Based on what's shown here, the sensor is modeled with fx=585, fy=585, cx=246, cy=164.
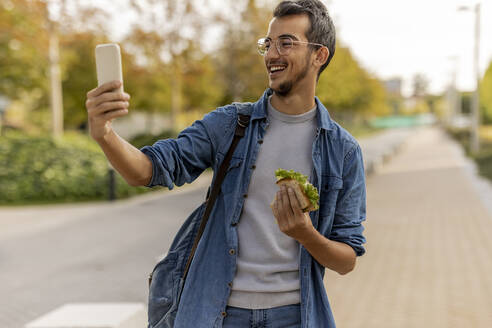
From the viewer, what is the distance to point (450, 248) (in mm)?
8289

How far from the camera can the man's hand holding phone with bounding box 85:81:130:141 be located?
1.46 m

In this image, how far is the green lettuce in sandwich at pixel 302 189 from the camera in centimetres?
168

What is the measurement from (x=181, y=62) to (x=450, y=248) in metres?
14.5

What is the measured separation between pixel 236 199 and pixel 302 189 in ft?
1.05

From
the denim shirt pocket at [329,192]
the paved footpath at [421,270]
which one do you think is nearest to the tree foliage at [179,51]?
the paved footpath at [421,270]

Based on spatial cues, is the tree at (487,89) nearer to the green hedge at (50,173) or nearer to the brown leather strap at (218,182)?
the green hedge at (50,173)

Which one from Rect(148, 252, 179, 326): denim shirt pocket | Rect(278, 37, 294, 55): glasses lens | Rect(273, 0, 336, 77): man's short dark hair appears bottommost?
Rect(148, 252, 179, 326): denim shirt pocket

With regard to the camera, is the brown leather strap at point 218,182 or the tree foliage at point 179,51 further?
the tree foliage at point 179,51

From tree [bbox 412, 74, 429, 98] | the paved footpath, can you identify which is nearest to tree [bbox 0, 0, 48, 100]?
the paved footpath

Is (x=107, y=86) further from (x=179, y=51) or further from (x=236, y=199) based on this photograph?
(x=179, y=51)

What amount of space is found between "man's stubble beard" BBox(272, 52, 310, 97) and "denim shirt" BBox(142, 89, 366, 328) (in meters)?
0.10

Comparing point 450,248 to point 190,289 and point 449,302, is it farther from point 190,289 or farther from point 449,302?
point 190,289

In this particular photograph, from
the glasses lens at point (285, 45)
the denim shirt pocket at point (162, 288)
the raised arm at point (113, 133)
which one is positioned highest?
the glasses lens at point (285, 45)

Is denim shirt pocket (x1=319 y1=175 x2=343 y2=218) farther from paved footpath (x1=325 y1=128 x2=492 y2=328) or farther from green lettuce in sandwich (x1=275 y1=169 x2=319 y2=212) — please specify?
paved footpath (x1=325 y1=128 x2=492 y2=328)
